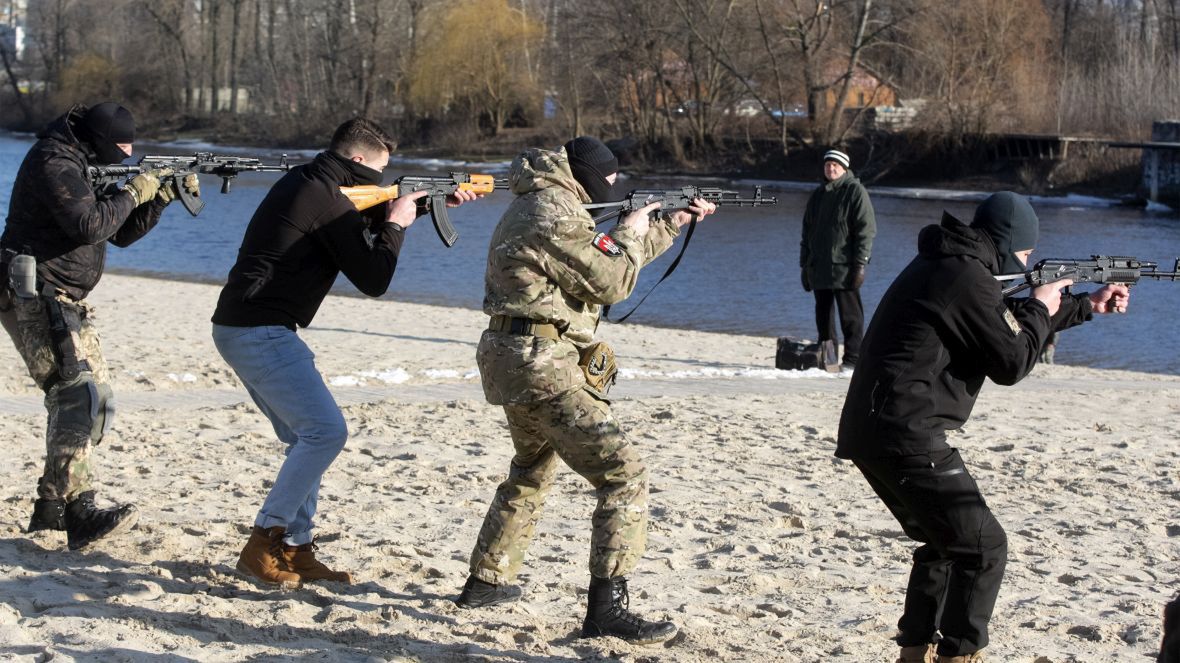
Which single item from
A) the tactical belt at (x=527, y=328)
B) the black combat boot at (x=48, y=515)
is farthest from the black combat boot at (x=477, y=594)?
the black combat boot at (x=48, y=515)

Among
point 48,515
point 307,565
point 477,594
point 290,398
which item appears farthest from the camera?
point 48,515

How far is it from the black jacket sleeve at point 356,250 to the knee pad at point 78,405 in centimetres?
144

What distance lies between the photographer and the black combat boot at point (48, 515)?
6.02 meters

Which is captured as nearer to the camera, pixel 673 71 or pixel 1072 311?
pixel 1072 311

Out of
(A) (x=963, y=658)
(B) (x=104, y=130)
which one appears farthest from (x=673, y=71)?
(A) (x=963, y=658)

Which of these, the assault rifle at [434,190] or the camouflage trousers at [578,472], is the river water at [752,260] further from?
the camouflage trousers at [578,472]

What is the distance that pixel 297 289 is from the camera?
17.2 feet

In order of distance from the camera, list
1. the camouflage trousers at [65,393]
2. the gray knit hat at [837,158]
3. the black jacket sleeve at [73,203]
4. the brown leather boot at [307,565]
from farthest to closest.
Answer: the gray knit hat at [837,158] < the camouflage trousers at [65,393] < the black jacket sleeve at [73,203] < the brown leather boot at [307,565]

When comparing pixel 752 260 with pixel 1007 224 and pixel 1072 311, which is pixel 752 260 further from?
pixel 1007 224

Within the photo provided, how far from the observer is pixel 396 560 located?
19.9 ft

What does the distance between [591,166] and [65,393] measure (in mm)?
2649

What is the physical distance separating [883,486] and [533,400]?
A: 4.27ft

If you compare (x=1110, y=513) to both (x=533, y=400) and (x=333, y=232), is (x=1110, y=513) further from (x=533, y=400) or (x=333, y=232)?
(x=333, y=232)

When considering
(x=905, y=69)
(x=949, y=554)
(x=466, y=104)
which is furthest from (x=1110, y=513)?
(x=466, y=104)
